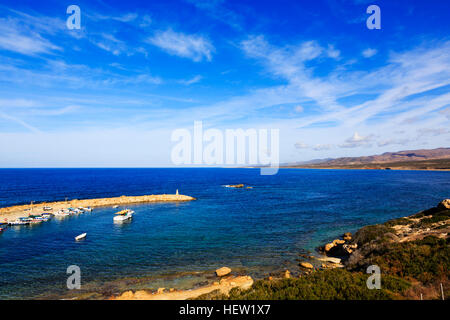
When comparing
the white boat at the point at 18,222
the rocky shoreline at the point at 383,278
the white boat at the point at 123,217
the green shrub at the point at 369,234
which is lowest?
the white boat at the point at 18,222

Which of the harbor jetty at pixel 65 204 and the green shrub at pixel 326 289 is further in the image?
the harbor jetty at pixel 65 204

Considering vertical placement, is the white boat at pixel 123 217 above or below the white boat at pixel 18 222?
above

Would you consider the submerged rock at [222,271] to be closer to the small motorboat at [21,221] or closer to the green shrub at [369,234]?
the green shrub at [369,234]

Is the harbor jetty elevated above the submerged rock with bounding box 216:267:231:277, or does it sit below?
below

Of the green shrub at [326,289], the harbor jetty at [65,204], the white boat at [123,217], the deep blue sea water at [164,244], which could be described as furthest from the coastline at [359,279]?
the harbor jetty at [65,204]

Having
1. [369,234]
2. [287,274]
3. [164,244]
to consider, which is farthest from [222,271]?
[369,234]

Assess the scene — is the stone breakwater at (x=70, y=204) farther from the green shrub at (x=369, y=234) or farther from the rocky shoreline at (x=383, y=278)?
the rocky shoreline at (x=383, y=278)

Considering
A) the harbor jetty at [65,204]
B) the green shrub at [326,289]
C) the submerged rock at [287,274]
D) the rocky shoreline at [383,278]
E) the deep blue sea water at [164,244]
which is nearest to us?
the green shrub at [326,289]

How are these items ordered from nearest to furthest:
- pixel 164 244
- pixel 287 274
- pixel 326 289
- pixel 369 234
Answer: pixel 326 289
pixel 287 274
pixel 369 234
pixel 164 244

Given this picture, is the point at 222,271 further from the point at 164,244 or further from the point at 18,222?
the point at 18,222

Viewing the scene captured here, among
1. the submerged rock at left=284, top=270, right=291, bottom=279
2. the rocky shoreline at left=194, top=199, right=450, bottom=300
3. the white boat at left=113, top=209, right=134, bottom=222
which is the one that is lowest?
the white boat at left=113, top=209, right=134, bottom=222

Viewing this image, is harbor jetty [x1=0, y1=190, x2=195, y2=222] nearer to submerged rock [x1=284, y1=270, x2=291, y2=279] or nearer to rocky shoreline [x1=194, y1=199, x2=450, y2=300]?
submerged rock [x1=284, y1=270, x2=291, y2=279]

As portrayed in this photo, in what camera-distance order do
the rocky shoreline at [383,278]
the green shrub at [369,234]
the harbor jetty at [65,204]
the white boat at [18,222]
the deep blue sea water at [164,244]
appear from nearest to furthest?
the rocky shoreline at [383,278] → the deep blue sea water at [164,244] → the green shrub at [369,234] → the white boat at [18,222] → the harbor jetty at [65,204]

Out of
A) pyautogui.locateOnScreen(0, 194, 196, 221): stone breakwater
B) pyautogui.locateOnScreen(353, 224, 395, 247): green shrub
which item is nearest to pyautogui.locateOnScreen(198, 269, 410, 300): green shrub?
pyautogui.locateOnScreen(353, 224, 395, 247): green shrub
